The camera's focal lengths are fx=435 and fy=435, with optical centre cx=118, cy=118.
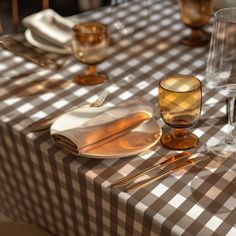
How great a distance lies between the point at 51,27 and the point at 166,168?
71cm

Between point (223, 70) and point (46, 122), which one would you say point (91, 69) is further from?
point (223, 70)

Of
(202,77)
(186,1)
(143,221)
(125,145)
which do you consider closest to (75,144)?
(125,145)

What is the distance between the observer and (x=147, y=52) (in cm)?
135

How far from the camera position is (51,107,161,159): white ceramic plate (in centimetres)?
92

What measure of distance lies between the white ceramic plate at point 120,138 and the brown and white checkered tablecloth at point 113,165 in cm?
2

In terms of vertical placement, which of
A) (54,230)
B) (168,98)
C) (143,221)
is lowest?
(54,230)

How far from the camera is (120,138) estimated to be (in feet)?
3.18

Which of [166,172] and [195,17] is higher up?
[195,17]

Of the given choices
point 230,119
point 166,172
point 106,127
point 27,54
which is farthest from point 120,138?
point 27,54

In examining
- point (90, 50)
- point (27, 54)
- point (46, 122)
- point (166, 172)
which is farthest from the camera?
point (27, 54)

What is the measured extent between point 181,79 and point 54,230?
509 millimetres

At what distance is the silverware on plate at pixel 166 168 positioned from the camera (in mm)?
858

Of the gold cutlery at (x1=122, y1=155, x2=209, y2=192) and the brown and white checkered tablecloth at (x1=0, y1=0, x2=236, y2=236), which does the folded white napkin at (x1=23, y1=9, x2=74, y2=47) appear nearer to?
the brown and white checkered tablecloth at (x1=0, y1=0, x2=236, y2=236)

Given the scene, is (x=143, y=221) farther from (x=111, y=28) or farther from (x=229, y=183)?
(x=111, y=28)
